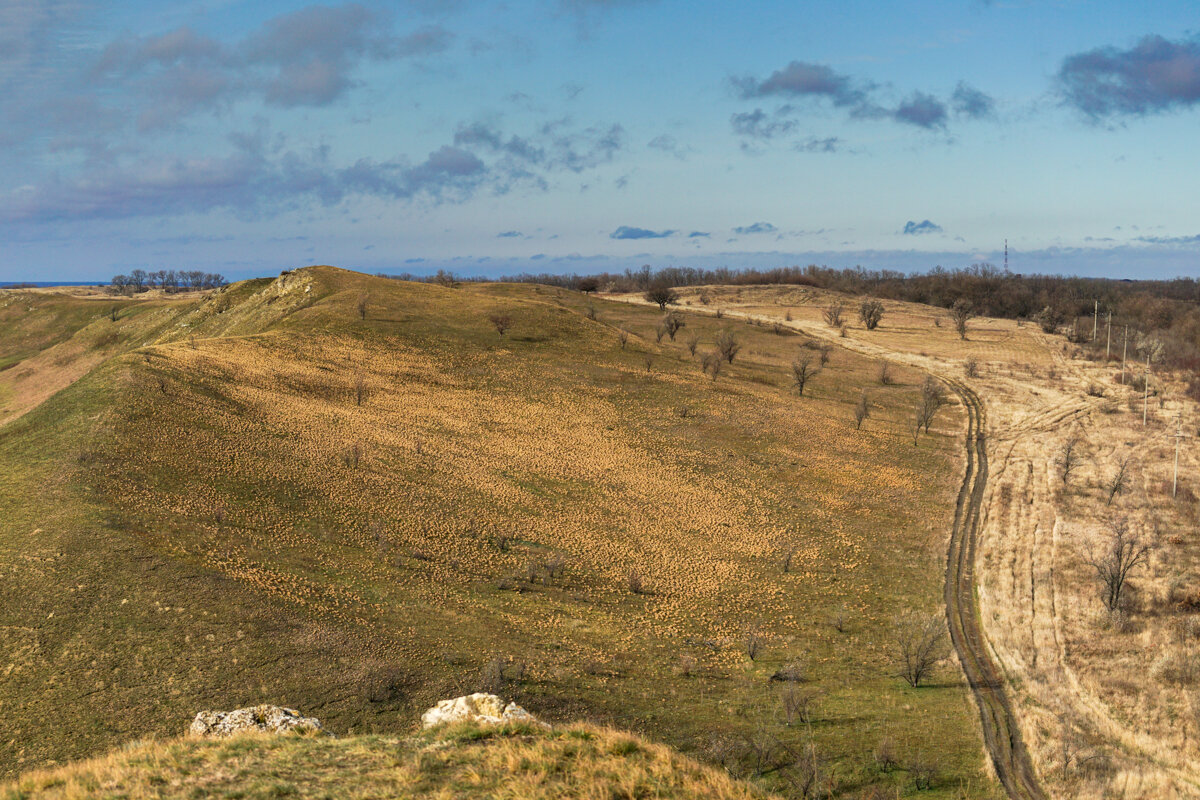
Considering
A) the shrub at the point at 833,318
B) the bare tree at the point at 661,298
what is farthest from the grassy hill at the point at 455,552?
the bare tree at the point at 661,298

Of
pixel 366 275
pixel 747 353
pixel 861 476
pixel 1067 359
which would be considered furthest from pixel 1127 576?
pixel 366 275

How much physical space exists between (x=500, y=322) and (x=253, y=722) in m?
62.9

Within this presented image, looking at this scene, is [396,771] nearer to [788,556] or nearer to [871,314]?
[788,556]

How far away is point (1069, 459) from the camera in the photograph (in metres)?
52.4

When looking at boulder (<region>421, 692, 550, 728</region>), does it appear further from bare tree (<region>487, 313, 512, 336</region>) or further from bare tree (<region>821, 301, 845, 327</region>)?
bare tree (<region>821, 301, 845, 327</region>)

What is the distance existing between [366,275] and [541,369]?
38.3m

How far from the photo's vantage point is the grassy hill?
2261cm

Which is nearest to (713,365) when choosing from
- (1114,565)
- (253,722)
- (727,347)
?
(727,347)

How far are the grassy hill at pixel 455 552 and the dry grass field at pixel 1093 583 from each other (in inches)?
123

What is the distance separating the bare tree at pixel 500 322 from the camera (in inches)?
3110

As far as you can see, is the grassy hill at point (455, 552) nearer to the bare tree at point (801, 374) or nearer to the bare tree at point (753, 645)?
the bare tree at point (753, 645)

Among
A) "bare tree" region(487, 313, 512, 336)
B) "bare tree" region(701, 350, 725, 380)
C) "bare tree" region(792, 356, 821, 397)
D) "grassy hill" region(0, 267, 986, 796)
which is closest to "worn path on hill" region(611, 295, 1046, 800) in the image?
"grassy hill" region(0, 267, 986, 796)

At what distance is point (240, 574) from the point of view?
1082 inches

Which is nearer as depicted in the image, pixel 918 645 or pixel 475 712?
pixel 475 712
